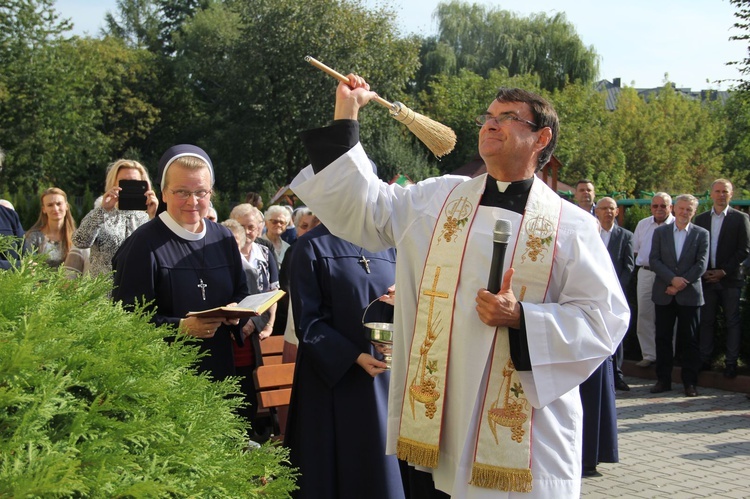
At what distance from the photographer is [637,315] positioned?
12016 mm

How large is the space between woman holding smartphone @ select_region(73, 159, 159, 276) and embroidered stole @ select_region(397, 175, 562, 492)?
2998mm

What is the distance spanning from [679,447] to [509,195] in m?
5.59

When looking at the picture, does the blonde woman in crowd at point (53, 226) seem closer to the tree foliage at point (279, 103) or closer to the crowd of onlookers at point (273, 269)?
the crowd of onlookers at point (273, 269)

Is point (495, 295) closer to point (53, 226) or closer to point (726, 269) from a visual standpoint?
point (53, 226)

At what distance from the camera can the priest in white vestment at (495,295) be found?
3154mm

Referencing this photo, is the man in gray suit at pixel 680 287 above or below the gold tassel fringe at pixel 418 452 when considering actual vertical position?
above

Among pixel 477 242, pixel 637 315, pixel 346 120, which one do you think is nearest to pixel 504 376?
pixel 477 242

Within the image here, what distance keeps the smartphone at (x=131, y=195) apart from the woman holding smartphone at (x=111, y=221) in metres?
0.03

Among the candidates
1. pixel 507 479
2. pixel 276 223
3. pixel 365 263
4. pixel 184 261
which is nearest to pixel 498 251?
pixel 507 479

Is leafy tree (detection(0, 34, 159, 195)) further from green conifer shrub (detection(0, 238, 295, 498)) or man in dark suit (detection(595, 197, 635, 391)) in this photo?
green conifer shrub (detection(0, 238, 295, 498))

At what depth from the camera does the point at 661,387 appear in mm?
10703

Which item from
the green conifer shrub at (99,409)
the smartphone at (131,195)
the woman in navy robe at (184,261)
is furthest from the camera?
the smartphone at (131,195)

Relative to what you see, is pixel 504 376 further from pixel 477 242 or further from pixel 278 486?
pixel 278 486

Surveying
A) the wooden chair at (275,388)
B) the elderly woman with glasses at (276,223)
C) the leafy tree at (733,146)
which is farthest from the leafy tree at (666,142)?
the wooden chair at (275,388)
